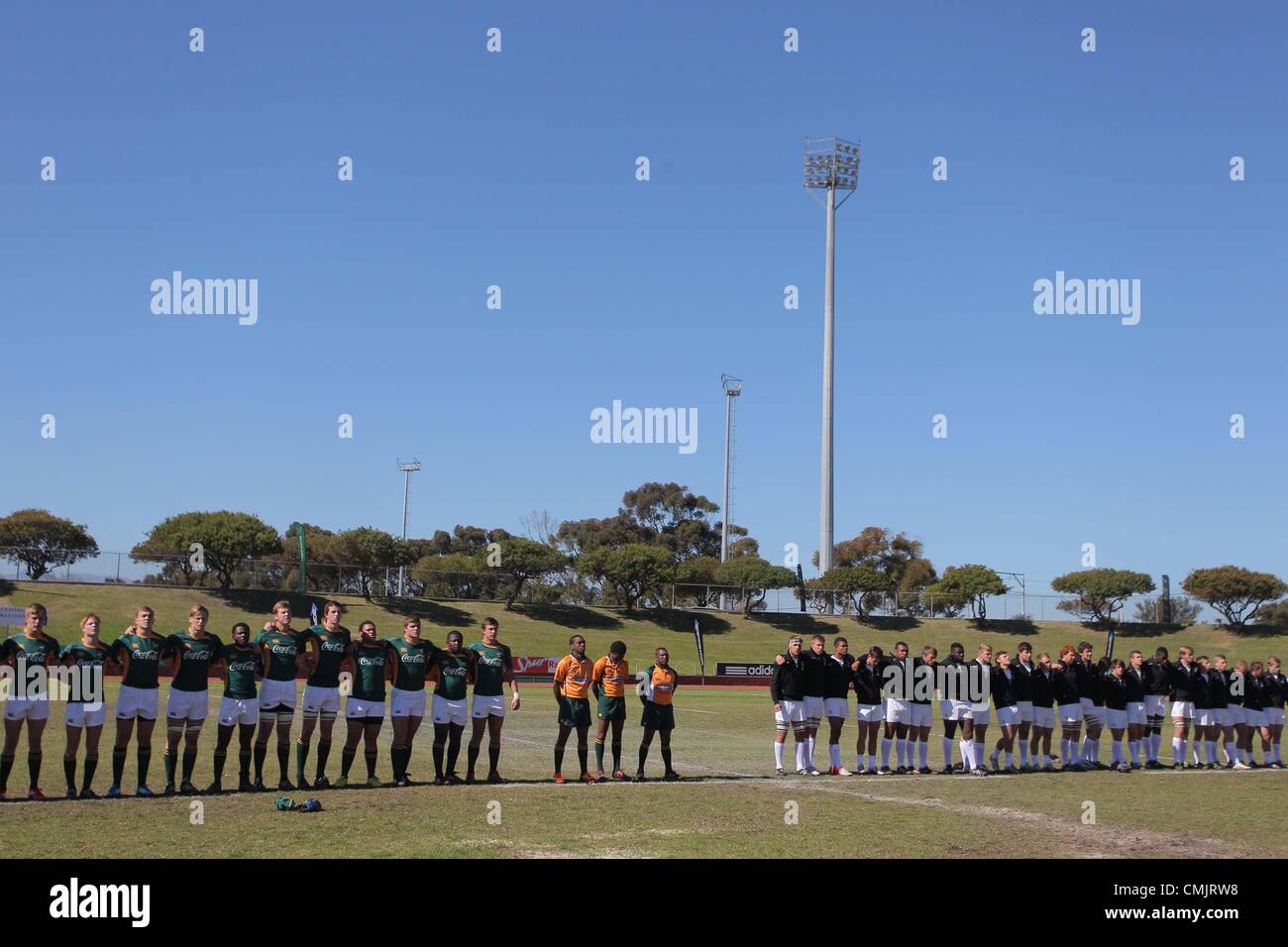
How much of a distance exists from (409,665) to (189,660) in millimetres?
3114

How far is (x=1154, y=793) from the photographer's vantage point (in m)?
18.6

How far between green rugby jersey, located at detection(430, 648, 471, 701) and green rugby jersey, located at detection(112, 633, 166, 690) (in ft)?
12.9

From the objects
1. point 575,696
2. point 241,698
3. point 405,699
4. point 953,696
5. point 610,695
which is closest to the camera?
point 241,698

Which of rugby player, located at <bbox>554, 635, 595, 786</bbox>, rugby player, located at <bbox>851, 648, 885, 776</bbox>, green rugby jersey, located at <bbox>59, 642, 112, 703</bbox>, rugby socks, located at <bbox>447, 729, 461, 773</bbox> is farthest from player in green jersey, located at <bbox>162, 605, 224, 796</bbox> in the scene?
rugby player, located at <bbox>851, 648, 885, 776</bbox>

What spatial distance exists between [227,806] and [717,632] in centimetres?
6852

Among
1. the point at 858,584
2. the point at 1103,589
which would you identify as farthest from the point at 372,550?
the point at 1103,589

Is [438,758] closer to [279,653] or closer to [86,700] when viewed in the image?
[279,653]

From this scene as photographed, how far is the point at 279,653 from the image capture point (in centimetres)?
1639

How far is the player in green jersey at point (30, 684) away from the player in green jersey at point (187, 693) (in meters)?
1.49

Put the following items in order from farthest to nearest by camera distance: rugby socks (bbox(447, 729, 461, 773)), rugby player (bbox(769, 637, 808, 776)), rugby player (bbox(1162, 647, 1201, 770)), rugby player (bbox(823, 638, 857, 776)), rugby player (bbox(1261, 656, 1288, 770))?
rugby player (bbox(1261, 656, 1288, 770))
rugby player (bbox(1162, 647, 1201, 770))
rugby player (bbox(823, 638, 857, 776))
rugby player (bbox(769, 637, 808, 776))
rugby socks (bbox(447, 729, 461, 773))

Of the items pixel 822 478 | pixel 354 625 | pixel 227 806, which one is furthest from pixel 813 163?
pixel 227 806

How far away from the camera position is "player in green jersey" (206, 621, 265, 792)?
16.0 metres

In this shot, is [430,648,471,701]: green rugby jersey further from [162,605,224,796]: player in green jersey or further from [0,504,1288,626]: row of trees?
[0,504,1288,626]: row of trees
